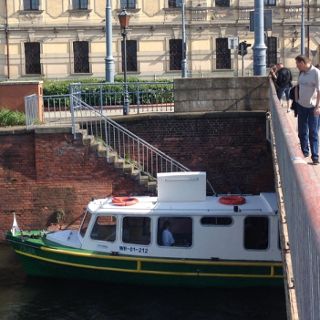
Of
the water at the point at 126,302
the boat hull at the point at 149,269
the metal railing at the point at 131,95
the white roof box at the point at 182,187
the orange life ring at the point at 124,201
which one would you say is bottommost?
the water at the point at 126,302

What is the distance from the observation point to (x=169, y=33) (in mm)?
43094

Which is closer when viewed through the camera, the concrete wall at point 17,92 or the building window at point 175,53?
the concrete wall at point 17,92

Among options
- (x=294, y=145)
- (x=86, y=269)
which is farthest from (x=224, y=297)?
(x=294, y=145)

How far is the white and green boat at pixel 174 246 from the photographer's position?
15461 mm

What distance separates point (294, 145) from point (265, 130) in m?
10.9

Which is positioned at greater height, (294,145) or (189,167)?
(294,145)

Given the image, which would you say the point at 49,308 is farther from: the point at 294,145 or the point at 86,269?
the point at 294,145

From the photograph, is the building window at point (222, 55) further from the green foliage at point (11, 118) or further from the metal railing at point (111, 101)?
the green foliage at point (11, 118)

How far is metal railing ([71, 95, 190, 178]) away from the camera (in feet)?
62.4

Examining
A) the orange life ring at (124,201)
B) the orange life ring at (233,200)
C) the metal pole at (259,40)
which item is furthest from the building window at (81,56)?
the orange life ring at (233,200)

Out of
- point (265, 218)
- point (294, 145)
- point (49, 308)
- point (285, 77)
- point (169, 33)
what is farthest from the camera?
point (169, 33)

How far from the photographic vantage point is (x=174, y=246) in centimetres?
1569

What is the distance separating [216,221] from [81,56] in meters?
29.1

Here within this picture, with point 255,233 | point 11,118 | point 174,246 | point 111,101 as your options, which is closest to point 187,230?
point 174,246
